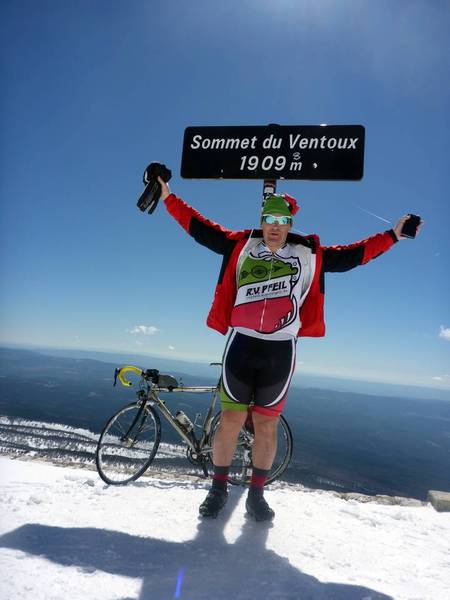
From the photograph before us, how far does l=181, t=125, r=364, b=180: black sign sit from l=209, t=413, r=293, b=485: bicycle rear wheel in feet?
9.90

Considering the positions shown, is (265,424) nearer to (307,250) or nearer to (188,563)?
(188,563)

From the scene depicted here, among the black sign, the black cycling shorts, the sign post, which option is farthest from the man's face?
the black cycling shorts

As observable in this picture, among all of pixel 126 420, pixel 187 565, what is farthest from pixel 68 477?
pixel 187 565

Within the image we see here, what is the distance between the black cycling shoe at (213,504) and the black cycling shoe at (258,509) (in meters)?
0.24

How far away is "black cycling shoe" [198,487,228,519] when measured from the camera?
291 centimetres

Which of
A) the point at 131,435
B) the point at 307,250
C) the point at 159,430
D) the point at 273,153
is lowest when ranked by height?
the point at 131,435

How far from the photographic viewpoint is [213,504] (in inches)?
117

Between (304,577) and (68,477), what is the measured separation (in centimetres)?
287

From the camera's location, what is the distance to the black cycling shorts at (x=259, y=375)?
9.86ft

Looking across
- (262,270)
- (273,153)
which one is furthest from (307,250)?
(273,153)

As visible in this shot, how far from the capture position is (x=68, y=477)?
3805 millimetres

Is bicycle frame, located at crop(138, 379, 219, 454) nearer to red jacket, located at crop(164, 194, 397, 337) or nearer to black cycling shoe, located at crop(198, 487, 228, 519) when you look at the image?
black cycling shoe, located at crop(198, 487, 228, 519)

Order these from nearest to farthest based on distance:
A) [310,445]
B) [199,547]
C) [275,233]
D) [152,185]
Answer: [199,547] → [275,233] → [152,185] → [310,445]

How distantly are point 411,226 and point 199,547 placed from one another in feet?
10.8
